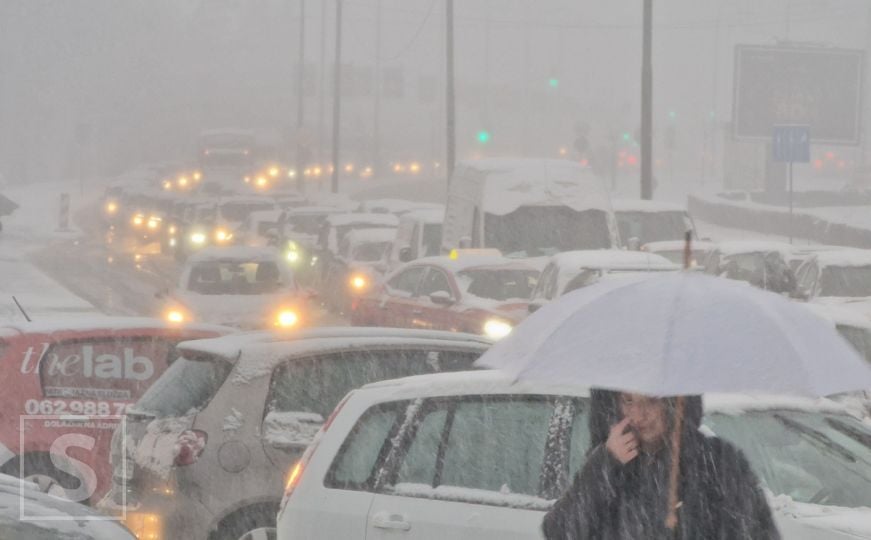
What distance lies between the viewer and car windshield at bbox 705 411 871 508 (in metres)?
5.60

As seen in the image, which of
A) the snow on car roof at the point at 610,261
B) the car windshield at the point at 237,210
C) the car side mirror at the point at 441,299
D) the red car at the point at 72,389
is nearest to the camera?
the red car at the point at 72,389

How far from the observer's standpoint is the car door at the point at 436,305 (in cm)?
1697

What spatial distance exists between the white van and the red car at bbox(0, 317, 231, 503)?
12132 millimetres

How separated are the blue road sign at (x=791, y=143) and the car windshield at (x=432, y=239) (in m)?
9.19

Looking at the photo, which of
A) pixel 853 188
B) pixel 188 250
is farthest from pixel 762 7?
pixel 188 250

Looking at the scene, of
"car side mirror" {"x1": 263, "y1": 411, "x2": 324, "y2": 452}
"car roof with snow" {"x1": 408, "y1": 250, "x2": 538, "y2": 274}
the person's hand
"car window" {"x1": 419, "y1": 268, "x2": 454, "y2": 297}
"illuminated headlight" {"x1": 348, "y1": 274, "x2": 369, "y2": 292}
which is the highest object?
the person's hand

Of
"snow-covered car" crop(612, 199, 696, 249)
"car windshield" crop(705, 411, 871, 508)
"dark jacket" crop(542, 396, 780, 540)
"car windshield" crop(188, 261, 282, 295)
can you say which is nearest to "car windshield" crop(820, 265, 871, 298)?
"car windshield" crop(188, 261, 282, 295)

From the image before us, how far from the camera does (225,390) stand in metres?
8.08

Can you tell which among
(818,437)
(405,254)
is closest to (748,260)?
(405,254)

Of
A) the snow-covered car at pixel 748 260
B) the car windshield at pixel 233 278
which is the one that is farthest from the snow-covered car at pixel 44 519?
the snow-covered car at pixel 748 260

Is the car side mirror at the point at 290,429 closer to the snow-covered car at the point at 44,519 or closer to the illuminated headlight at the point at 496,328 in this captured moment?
the snow-covered car at the point at 44,519

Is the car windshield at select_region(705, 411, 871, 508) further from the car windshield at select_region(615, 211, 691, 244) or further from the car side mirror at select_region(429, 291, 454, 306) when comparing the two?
the car windshield at select_region(615, 211, 691, 244)

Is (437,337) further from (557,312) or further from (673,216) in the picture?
(673,216)

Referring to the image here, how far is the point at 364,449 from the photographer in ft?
20.6
